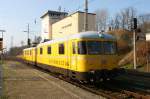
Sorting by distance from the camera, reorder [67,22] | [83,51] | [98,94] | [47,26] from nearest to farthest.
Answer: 1. [98,94]
2. [83,51]
3. [67,22]
4. [47,26]

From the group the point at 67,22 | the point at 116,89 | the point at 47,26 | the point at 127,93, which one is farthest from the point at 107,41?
the point at 47,26

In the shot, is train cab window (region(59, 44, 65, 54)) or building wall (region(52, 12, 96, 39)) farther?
building wall (region(52, 12, 96, 39))

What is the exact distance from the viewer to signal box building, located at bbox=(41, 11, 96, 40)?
210 ft

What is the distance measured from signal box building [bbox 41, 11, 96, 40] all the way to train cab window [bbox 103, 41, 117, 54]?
111ft

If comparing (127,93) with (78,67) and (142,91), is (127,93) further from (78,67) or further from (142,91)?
(78,67)

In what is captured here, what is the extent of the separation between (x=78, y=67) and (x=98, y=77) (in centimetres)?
127

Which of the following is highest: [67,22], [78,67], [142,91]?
[67,22]

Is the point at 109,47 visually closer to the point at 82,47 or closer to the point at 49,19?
the point at 82,47

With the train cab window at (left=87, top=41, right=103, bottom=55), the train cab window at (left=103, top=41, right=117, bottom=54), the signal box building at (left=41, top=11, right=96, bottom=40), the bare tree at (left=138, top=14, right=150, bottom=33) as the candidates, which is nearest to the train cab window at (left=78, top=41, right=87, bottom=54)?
the train cab window at (left=87, top=41, right=103, bottom=55)

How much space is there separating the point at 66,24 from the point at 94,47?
52.7 metres

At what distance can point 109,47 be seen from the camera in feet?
60.0

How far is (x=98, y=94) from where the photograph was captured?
49.4 feet

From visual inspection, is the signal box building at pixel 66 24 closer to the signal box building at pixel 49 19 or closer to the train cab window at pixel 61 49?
the signal box building at pixel 49 19

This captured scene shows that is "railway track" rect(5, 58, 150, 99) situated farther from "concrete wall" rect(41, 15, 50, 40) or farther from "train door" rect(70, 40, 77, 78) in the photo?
"concrete wall" rect(41, 15, 50, 40)
